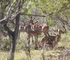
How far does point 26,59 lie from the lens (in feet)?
23.3

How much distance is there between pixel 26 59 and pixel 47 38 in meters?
3.12

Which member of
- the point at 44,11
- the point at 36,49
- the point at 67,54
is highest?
the point at 44,11

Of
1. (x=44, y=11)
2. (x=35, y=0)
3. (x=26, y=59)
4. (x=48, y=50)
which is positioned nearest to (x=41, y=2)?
(x=35, y=0)

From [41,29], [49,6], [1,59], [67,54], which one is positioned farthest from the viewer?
[41,29]

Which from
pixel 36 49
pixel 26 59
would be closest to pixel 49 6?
pixel 26 59

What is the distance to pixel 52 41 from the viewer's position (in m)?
10.2

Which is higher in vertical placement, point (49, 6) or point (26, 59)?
point (49, 6)

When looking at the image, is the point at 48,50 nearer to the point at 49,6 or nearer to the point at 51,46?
the point at 51,46

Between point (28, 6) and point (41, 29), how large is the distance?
4.70 metres

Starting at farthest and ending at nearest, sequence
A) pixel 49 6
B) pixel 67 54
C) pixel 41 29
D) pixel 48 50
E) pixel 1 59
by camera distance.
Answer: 1. pixel 41 29
2. pixel 48 50
3. pixel 49 6
4. pixel 1 59
5. pixel 67 54

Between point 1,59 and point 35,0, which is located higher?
point 35,0

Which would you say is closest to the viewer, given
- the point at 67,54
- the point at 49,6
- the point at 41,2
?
the point at 67,54

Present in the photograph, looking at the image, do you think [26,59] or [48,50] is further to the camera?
[48,50]

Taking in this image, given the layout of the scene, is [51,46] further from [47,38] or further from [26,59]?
[26,59]
